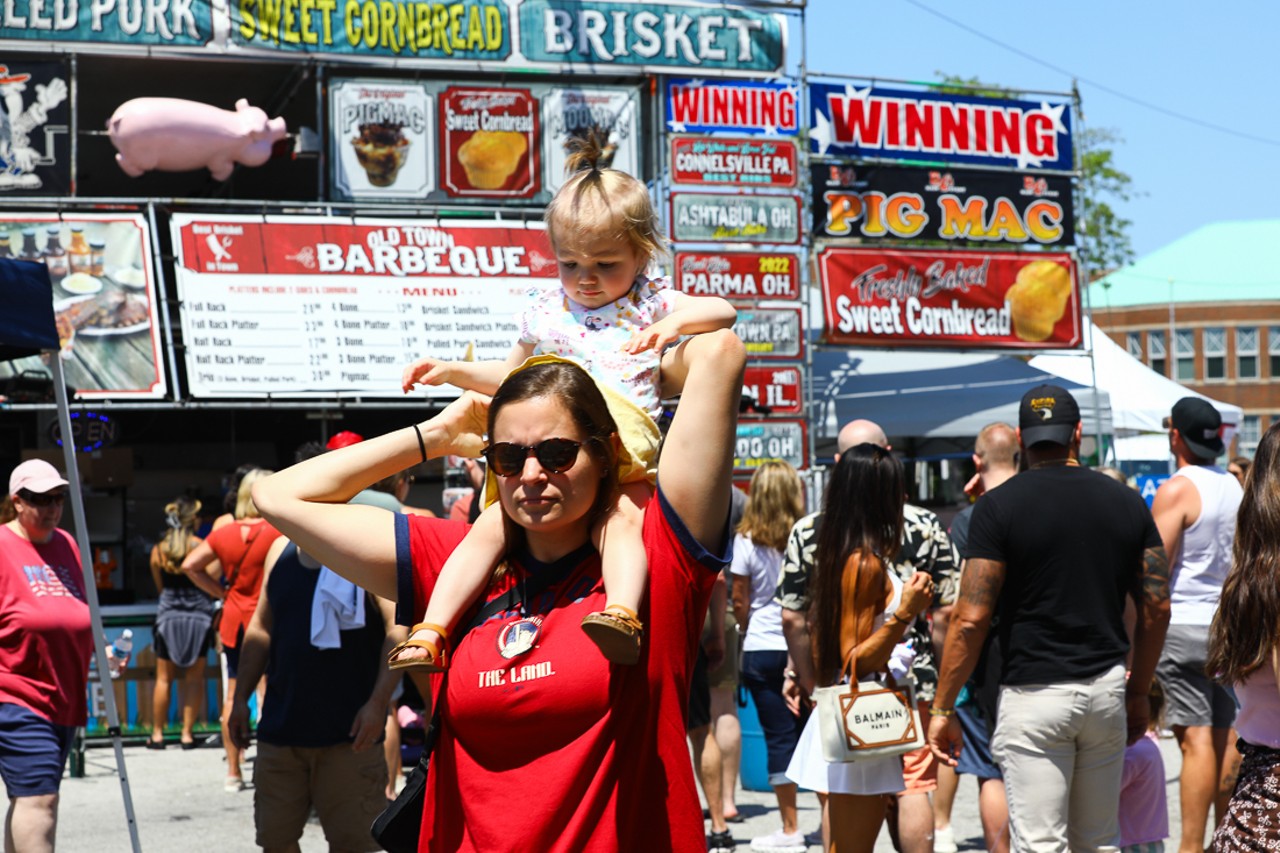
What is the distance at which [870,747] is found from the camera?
5082 millimetres

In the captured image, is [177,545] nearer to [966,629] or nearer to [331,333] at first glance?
[331,333]

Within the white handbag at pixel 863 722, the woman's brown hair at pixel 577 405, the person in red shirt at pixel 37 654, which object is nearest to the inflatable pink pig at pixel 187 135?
the person in red shirt at pixel 37 654

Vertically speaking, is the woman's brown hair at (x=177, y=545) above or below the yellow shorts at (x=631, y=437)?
below

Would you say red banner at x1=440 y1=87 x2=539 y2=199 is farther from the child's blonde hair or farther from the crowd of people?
the child's blonde hair

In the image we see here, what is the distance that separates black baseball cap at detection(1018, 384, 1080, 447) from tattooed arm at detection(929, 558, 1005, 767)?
1.57 ft

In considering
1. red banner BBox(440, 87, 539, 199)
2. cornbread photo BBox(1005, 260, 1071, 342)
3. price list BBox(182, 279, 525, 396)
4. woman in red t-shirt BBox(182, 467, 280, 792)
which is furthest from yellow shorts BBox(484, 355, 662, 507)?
cornbread photo BBox(1005, 260, 1071, 342)

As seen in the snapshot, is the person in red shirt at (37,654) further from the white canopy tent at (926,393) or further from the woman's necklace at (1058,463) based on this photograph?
the white canopy tent at (926,393)

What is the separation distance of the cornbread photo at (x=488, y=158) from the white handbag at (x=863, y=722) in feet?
30.2

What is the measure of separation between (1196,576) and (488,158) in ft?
28.6

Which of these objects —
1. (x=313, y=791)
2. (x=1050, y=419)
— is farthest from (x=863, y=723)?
(x=313, y=791)

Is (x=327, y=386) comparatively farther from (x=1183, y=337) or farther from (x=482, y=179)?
(x=1183, y=337)

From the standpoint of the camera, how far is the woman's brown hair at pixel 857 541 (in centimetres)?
538

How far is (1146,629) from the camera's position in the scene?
17.0 feet

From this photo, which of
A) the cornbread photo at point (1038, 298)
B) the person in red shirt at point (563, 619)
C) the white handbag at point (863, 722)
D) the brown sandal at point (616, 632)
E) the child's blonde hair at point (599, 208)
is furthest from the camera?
the cornbread photo at point (1038, 298)
